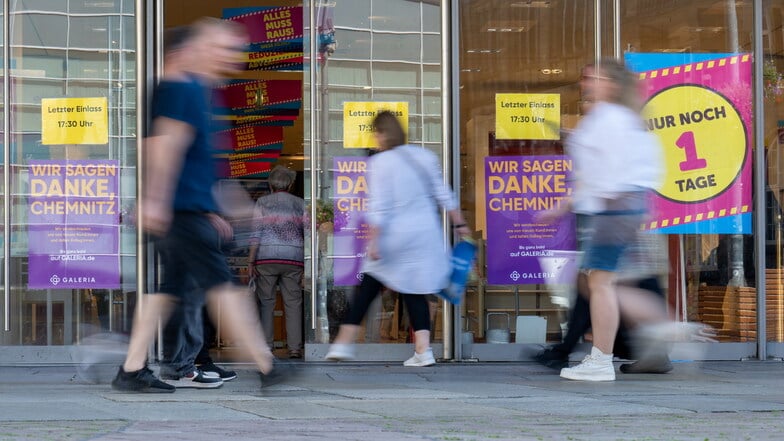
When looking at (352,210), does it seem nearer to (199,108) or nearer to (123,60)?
(123,60)

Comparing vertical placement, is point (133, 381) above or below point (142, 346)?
below

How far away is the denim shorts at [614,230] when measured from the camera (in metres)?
6.64

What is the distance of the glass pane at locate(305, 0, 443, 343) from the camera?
9.04m

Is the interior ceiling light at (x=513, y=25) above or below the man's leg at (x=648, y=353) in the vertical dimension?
above

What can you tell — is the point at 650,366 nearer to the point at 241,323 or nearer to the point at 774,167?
the point at 774,167

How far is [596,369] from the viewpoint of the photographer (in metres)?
7.12

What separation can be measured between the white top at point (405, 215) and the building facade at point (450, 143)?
5.37 ft

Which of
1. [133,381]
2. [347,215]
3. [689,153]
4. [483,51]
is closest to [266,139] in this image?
[347,215]

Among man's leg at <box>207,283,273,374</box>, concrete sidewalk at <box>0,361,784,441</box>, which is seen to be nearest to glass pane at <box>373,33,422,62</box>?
concrete sidewalk at <box>0,361,784,441</box>

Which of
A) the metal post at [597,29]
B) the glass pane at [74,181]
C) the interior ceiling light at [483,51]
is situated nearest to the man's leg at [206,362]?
the glass pane at [74,181]

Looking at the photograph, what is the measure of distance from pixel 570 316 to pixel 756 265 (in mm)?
2423

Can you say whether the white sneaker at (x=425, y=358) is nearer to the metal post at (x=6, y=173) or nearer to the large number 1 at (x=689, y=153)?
the large number 1 at (x=689, y=153)

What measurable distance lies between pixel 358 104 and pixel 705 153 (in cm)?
269

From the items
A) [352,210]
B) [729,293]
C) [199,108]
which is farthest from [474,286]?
[199,108]
